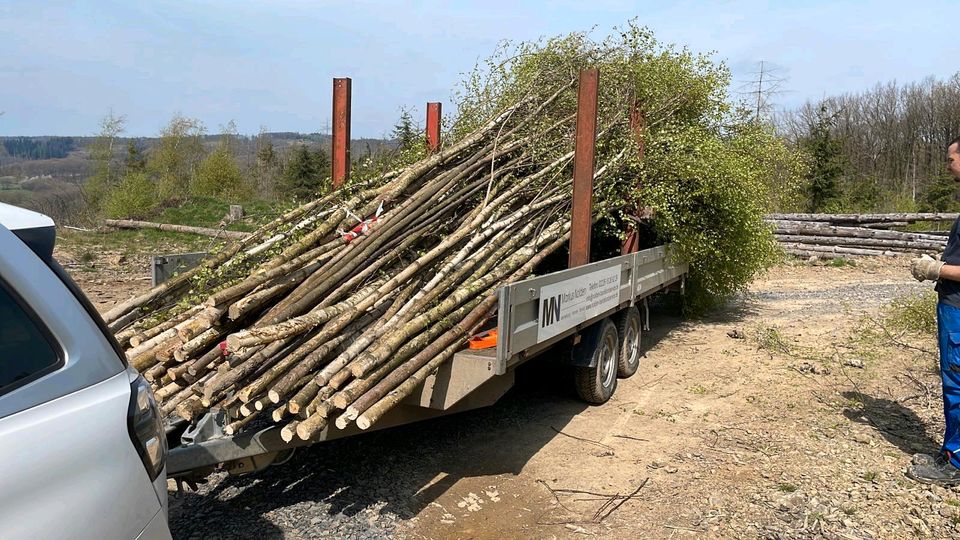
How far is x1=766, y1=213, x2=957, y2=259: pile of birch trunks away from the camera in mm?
17766

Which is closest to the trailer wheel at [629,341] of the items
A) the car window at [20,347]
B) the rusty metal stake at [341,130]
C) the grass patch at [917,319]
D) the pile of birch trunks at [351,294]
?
the pile of birch trunks at [351,294]

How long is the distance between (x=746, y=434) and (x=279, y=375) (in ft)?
12.2

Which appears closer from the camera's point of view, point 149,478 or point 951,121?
point 149,478

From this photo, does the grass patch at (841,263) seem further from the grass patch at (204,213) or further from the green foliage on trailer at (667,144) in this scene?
the grass patch at (204,213)

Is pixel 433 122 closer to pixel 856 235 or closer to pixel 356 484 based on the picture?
pixel 356 484

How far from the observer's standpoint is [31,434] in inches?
66.6

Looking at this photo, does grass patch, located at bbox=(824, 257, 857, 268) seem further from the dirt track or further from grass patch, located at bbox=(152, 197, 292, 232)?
grass patch, located at bbox=(152, 197, 292, 232)

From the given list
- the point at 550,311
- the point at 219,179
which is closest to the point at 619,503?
the point at 550,311

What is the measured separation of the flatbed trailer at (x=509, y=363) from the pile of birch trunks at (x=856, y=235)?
1279 cm

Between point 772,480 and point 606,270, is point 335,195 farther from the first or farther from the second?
point 772,480

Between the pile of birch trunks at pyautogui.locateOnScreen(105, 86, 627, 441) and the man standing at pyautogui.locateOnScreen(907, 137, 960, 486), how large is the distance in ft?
8.98

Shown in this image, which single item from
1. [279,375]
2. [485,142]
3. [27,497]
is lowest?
[279,375]

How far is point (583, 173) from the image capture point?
5418 mm

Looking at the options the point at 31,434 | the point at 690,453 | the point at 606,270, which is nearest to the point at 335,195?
the point at 606,270
